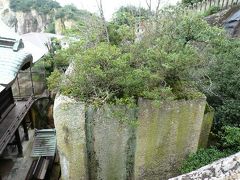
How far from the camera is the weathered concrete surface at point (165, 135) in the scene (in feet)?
27.7

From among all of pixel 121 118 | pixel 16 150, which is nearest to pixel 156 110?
pixel 121 118

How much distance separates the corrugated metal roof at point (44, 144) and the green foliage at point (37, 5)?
188 ft

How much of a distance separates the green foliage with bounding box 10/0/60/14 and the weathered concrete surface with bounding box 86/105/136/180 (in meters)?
63.2

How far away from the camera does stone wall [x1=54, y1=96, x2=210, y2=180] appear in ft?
27.3

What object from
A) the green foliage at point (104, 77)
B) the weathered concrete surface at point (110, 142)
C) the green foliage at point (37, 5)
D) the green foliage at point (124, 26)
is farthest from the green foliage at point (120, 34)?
the green foliage at point (37, 5)

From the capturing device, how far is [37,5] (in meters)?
68.9

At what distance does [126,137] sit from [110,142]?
528mm

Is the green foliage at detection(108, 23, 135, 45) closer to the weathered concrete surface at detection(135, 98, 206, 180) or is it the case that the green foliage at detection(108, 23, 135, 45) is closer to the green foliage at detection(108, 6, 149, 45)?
the green foliage at detection(108, 6, 149, 45)

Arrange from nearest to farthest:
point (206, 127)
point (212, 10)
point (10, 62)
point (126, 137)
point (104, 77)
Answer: point (104, 77), point (126, 137), point (206, 127), point (10, 62), point (212, 10)

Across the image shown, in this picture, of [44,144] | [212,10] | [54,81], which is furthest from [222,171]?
[212,10]

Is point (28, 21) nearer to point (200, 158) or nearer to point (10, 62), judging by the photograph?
point (10, 62)

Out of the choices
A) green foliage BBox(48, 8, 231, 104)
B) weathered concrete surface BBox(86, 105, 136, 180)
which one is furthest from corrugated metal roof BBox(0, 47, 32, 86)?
weathered concrete surface BBox(86, 105, 136, 180)

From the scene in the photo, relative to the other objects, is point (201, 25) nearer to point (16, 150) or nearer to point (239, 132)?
point (239, 132)

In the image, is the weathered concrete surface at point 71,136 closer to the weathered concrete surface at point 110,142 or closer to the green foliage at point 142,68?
the weathered concrete surface at point 110,142
